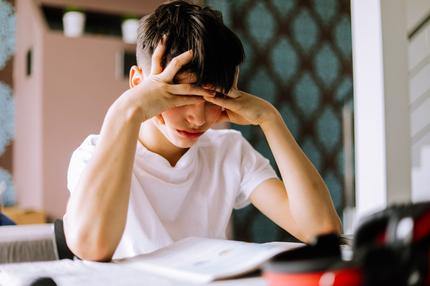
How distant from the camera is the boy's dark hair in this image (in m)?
1.06

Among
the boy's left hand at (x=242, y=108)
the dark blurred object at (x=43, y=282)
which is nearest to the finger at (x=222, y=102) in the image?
the boy's left hand at (x=242, y=108)

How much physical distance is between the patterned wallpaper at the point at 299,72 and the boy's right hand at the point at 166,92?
2.73m

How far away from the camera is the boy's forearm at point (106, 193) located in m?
0.89

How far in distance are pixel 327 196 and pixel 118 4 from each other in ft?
9.58

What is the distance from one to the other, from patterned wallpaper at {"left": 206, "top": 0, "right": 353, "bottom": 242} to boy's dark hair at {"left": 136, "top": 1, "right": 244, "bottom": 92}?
8.48 ft

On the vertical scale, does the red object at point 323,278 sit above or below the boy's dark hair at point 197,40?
below

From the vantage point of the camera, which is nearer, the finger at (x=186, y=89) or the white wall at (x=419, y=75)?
the finger at (x=186, y=89)

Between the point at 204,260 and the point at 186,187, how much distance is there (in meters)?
0.52

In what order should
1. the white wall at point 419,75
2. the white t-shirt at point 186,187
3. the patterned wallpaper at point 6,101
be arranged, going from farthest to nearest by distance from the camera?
1. the white wall at point 419,75
2. the patterned wallpaper at point 6,101
3. the white t-shirt at point 186,187

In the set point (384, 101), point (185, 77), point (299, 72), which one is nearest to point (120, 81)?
point (299, 72)

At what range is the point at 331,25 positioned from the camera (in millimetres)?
4266

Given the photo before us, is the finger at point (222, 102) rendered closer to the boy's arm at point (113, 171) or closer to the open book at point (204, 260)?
the boy's arm at point (113, 171)

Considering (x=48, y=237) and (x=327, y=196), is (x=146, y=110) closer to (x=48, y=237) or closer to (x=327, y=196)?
(x=327, y=196)

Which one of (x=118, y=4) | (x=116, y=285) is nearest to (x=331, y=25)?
(x=118, y=4)
